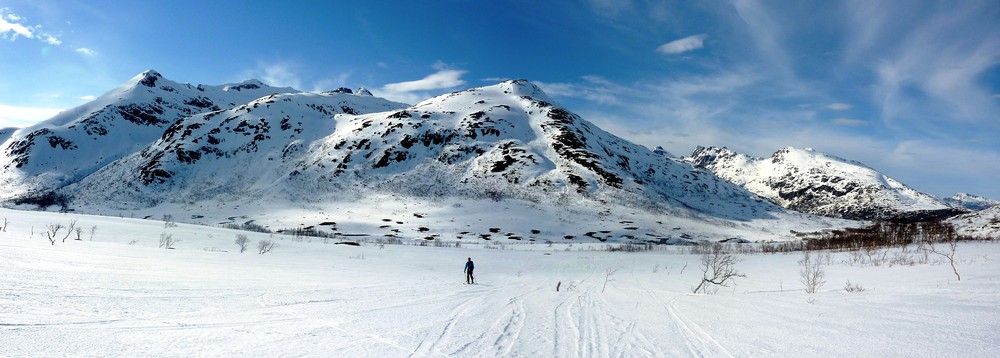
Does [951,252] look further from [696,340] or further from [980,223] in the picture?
[980,223]

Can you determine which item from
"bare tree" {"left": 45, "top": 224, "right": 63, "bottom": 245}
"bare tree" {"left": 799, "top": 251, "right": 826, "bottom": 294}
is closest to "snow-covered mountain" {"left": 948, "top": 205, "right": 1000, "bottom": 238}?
"bare tree" {"left": 799, "top": 251, "right": 826, "bottom": 294}

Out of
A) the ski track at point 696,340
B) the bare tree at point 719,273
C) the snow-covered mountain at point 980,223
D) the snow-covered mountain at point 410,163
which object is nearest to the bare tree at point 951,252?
the bare tree at point 719,273

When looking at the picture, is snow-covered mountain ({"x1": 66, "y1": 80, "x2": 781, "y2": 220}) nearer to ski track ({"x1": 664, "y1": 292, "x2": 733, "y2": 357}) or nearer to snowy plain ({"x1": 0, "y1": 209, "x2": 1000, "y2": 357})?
snowy plain ({"x1": 0, "y1": 209, "x2": 1000, "y2": 357})

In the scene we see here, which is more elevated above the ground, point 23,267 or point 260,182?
point 260,182

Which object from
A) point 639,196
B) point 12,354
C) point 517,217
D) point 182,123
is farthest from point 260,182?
point 12,354

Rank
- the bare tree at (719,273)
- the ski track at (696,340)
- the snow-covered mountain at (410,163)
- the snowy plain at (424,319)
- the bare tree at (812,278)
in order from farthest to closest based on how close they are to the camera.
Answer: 1. the snow-covered mountain at (410,163)
2. the bare tree at (719,273)
3. the bare tree at (812,278)
4. the ski track at (696,340)
5. the snowy plain at (424,319)

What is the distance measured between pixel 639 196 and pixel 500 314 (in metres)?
110

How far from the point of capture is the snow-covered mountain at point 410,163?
387ft

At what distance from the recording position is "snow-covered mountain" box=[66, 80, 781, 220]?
11794 cm

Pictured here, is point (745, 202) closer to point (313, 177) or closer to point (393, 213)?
point (393, 213)

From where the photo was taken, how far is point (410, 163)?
5143 inches

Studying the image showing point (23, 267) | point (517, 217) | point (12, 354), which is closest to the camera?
point (12, 354)

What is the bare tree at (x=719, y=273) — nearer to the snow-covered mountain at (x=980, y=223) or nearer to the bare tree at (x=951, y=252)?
the bare tree at (x=951, y=252)

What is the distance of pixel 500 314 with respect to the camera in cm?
1341
